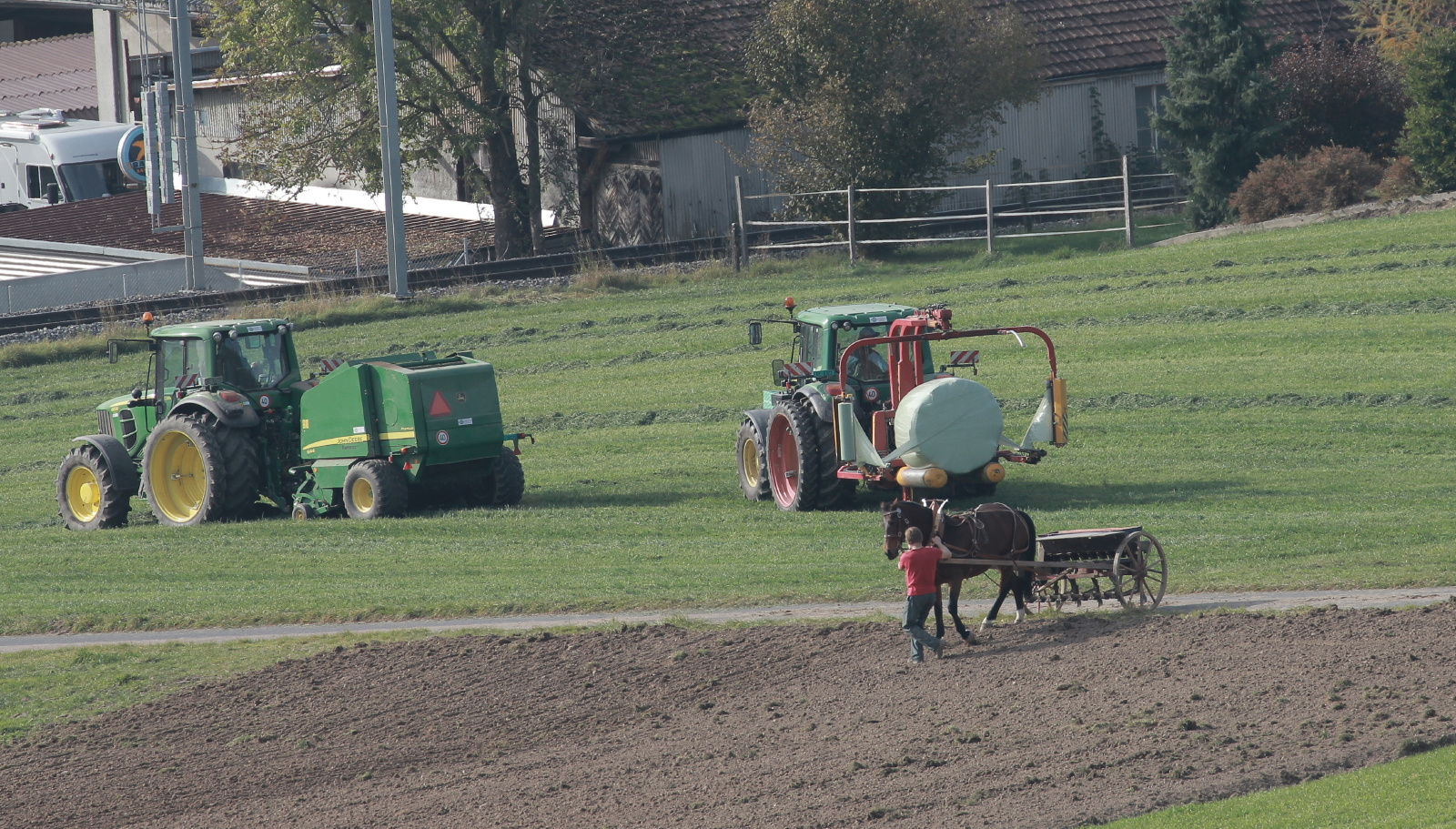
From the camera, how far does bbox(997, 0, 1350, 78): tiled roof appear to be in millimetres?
45812

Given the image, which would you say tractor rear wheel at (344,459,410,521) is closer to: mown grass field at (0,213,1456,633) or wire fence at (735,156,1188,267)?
mown grass field at (0,213,1456,633)

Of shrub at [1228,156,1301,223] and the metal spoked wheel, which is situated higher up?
shrub at [1228,156,1301,223]

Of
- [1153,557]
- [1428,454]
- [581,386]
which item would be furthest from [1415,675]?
[581,386]

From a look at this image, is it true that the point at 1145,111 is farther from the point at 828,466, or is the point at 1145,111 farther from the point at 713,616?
the point at 713,616

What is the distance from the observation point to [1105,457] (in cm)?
2030

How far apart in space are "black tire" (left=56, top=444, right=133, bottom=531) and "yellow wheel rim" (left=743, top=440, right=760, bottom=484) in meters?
8.25

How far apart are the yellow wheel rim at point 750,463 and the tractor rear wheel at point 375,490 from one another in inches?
167

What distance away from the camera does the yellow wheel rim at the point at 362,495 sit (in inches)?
773

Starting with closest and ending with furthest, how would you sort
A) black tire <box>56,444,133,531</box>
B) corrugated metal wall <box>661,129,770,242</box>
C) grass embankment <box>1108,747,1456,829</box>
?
grass embankment <box>1108,747,1456,829</box> → black tire <box>56,444,133,531</box> → corrugated metal wall <box>661,129,770,242</box>

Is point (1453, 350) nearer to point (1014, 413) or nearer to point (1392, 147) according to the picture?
point (1014, 413)

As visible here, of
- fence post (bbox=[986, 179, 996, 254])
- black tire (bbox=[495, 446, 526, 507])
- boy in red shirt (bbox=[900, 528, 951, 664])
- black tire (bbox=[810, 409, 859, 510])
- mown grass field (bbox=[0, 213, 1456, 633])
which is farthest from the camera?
fence post (bbox=[986, 179, 996, 254])

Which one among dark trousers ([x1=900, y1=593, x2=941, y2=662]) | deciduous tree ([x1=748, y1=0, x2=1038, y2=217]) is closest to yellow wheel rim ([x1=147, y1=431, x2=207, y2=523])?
dark trousers ([x1=900, y1=593, x2=941, y2=662])

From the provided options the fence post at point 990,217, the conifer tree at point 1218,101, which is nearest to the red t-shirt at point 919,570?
the fence post at point 990,217

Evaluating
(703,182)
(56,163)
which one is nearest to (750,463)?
(703,182)
